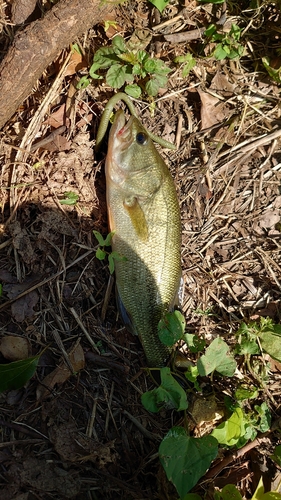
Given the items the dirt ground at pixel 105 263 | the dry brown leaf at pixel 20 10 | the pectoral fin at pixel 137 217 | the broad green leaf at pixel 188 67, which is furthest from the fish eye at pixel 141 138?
the dry brown leaf at pixel 20 10

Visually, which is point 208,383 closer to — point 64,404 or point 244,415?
point 244,415

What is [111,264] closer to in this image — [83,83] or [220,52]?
[83,83]

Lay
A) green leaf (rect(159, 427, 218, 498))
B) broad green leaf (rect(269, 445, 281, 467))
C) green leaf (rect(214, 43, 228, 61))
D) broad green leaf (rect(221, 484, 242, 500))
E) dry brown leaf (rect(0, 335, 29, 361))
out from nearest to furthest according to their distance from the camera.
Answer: green leaf (rect(159, 427, 218, 498)), broad green leaf (rect(221, 484, 242, 500)), dry brown leaf (rect(0, 335, 29, 361)), broad green leaf (rect(269, 445, 281, 467)), green leaf (rect(214, 43, 228, 61))

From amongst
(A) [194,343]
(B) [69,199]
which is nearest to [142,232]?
(B) [69,199]

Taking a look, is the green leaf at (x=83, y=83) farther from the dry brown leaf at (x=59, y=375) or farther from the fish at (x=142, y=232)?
the dry brown leaf at (x=59, y=375)

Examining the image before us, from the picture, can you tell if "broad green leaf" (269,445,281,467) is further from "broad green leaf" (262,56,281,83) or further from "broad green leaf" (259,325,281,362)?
"broad green leaf" (262,56,281,83)

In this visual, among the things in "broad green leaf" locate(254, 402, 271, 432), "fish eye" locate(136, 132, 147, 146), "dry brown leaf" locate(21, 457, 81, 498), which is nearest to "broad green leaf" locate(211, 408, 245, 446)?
"broad green leaf" locate(254, 402, 271, 432)
